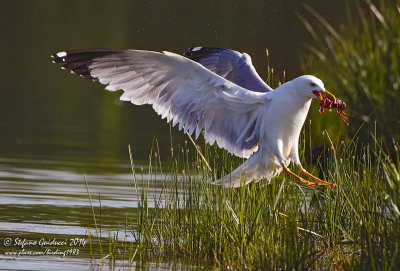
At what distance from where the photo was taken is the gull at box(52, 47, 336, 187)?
717cm

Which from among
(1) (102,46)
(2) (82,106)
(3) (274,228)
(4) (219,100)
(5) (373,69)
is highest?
(1) (102,46)

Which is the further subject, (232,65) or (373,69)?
(232,65)

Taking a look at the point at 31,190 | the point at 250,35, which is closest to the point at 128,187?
the point at 31,190

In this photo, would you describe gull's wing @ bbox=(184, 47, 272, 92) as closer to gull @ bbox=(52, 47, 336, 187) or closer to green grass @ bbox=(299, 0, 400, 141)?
green grass @ bbox=(299, 0, 400, 141)

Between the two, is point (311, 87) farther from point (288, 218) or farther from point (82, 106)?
point (82, 106)

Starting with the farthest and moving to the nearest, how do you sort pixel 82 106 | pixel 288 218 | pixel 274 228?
pixel 82 106 → pixel 274 228 → pixel 288 218

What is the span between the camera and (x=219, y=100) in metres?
7.40

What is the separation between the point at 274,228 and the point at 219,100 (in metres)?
1.24

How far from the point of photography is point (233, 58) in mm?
8719

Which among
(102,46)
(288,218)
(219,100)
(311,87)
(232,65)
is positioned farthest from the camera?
(102,46)

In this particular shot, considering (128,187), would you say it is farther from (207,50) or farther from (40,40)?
(40,40)

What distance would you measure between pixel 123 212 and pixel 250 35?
19238mm

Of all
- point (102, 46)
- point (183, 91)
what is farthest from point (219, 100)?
point (102, 46)

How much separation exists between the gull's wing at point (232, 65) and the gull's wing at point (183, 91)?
0.70 m
